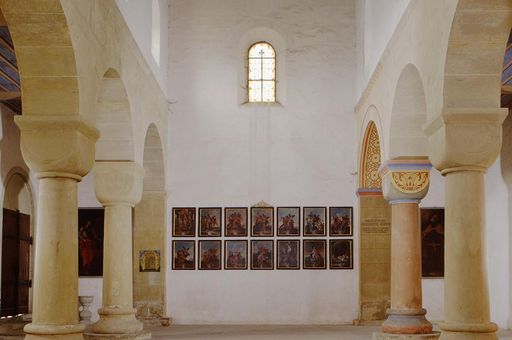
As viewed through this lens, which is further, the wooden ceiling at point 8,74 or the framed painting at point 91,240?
the framed painting at point 91,240

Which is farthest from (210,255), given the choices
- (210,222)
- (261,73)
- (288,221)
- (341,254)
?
(261,73)

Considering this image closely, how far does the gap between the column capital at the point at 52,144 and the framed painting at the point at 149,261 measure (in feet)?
33.1

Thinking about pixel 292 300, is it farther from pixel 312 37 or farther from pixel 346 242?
pixel 312 37

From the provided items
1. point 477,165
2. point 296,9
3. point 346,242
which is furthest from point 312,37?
point 477,165

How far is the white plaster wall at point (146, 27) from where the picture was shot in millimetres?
14029

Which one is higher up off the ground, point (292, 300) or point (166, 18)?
point (166, 18)

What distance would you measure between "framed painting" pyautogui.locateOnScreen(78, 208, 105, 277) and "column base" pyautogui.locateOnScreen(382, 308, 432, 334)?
8.67 meters

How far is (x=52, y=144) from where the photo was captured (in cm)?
966

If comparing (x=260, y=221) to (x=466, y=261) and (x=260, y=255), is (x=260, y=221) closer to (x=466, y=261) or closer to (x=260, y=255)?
(x=260, y=255)

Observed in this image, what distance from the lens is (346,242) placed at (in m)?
20.0

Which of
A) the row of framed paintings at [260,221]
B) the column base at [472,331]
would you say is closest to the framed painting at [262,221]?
the row of framed paintings at [260,221]

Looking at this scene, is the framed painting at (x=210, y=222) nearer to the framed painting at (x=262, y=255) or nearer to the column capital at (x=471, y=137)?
the framed painting at (x=262, y=255)

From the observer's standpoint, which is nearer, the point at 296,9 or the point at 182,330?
the point at 182,330

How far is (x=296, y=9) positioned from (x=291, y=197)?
4666 millimetres
